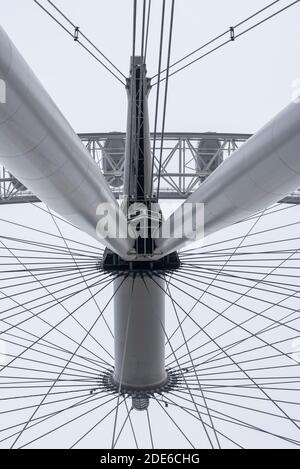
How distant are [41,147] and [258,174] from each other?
2.61 m

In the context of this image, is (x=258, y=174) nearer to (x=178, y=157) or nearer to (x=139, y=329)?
(x=139, y=329)

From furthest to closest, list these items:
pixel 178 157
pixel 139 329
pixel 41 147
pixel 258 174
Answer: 1. pixel 178 157
2. pixel 139 329
3. pixel 258 174
4. pixel 41 147

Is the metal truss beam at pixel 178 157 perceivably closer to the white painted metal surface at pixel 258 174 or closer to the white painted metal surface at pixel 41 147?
the white painted metal surface at pixel 258 174

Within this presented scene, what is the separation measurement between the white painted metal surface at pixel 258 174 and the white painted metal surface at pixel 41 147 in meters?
1.80

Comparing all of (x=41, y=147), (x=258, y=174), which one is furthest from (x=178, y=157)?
(x=41, y=147)

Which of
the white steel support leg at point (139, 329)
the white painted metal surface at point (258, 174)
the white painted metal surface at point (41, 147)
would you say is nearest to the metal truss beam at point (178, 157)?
the white steel support leg at point (139, 329)

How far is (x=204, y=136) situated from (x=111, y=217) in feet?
34.5

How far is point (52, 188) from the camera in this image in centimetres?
704

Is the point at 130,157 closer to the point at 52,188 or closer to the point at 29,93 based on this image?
the point at 52,188

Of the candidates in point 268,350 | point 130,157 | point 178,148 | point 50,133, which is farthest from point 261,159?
point 268,350

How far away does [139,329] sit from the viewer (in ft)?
48.9

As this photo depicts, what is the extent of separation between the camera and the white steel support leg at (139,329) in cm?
1484
